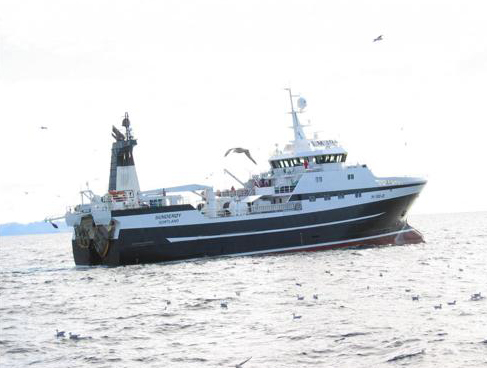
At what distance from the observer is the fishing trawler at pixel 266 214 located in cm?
4091

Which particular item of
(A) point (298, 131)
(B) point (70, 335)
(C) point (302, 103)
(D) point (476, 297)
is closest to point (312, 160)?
(A) point (298, 131)

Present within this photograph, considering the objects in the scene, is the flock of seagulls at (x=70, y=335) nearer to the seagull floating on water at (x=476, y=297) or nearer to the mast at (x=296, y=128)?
the seagull floating on water at (x=476, y=297)

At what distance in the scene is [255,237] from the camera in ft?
140

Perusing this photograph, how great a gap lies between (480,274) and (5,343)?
2000cm

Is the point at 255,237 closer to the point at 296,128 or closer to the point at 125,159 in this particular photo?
the point at 296,128

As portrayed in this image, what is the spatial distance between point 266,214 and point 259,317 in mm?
21914

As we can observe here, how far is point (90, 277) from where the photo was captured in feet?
120

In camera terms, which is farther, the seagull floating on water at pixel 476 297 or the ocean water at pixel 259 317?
the seagull floating on water at pixel 476 297

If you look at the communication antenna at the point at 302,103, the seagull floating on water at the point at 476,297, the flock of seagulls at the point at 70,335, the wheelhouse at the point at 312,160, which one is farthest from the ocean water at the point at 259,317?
the communication antenna at the point at 302,103

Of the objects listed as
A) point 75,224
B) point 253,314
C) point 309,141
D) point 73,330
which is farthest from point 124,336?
point 309,141

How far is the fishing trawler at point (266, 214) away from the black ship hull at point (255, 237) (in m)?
0.06

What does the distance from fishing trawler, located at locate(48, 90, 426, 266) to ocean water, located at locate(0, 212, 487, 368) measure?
465 centimetres

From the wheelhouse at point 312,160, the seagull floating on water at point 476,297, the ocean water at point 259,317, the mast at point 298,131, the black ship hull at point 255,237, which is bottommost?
the seagull floating on water at point 476,297

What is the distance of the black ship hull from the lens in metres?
40.8
